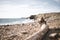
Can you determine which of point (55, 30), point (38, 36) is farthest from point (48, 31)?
point (38, 36)

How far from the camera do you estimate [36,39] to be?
5.04 meters

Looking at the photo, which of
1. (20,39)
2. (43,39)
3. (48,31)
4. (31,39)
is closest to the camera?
(31,39)

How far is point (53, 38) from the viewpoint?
18.2ft

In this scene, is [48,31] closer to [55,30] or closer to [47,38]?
[55,30]

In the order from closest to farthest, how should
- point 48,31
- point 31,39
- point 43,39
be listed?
1. point 31,39
2. point 43,39
3. point 48,31

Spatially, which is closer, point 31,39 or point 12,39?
point 31,39

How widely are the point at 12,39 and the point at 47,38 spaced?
1.83 m

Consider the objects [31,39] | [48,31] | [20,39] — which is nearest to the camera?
[31,39]

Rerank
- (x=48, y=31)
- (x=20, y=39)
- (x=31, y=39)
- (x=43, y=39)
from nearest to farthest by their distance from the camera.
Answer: (x=31, y=39) < (x=43, y=39) < (x=20, y=39) < (x=48, y=31)

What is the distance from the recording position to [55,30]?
6.57 metres

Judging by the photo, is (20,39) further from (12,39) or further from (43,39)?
(43,39)

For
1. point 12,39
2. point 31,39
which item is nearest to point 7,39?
point 12,39

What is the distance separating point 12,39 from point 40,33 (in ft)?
5.07

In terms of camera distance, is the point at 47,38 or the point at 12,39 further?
the point at 12,39
